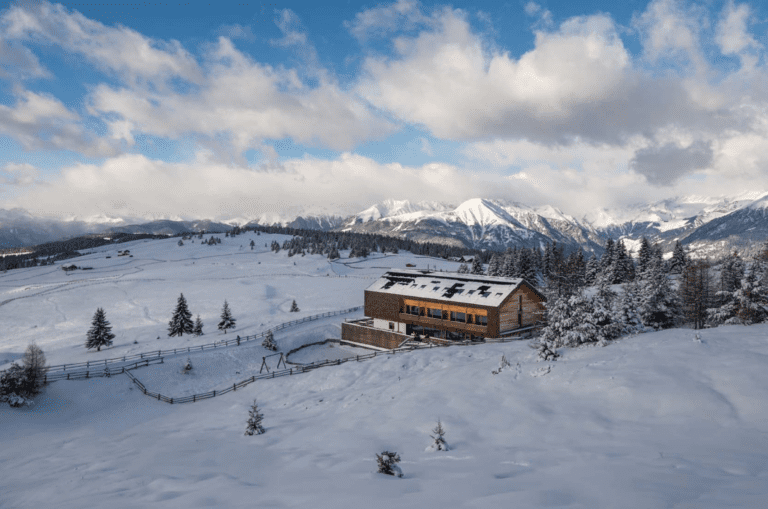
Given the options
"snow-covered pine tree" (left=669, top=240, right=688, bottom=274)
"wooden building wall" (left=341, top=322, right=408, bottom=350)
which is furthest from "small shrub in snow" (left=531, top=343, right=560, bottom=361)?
"snow-covered pine tree" (left=669, top=240, right=688, bottom=274)

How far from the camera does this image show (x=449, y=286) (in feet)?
160

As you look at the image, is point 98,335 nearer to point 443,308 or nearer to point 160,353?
point 160,353

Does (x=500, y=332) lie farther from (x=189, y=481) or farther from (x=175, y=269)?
(x=175, y=269)

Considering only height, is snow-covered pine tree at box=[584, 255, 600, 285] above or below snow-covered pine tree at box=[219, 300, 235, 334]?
above

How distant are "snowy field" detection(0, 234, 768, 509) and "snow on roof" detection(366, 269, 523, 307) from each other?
11.0 m

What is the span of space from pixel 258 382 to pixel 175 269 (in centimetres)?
10786

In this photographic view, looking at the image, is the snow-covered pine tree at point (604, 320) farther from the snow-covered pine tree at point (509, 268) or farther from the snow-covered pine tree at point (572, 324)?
the snow-covered pine tree at point (509, 268)

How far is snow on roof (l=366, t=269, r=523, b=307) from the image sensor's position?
44750mm

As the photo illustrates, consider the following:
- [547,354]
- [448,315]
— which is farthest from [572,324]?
[448,315]

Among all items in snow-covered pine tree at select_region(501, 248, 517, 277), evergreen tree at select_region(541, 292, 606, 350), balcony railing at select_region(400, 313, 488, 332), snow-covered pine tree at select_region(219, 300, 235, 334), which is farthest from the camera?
snow-covered pine tree at select_region(501, 248, 517, 277)

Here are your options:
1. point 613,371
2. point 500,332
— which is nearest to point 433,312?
point 500,332

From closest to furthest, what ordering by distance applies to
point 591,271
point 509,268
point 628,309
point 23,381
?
point 23,381 < point 628,309 < point 509,268 < point 591,271

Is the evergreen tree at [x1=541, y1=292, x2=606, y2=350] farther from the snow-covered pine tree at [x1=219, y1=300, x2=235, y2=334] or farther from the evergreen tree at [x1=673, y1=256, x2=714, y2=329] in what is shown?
the snow-covered pine tree at [x1=219, y1=300, x2=235, y2=334]

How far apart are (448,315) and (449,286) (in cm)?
410
